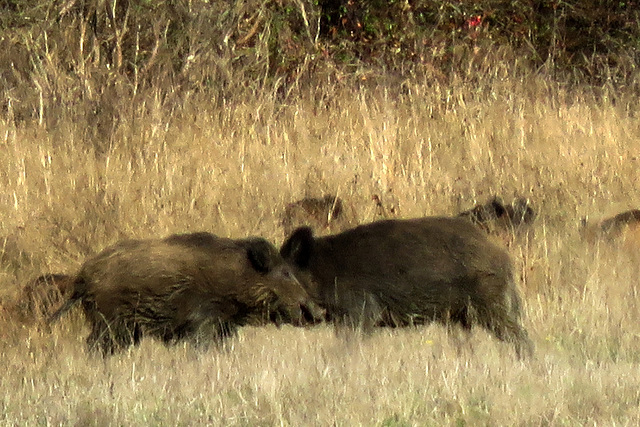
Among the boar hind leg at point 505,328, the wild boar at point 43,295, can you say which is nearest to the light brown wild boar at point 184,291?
the wild boar at point 43,295

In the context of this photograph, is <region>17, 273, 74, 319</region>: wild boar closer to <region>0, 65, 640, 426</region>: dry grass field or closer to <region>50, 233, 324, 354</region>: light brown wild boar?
<region>0, 65, 640, 426</region>: dry grass field

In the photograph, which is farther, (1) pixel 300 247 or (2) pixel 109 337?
(1) pixel 300 247

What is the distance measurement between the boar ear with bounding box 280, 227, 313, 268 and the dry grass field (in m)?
0.44

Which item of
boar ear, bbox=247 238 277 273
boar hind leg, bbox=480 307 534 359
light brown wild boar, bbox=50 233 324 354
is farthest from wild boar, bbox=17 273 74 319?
boar hind leg, bbox=480 307 534 359

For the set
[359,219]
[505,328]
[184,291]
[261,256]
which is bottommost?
[359,219]

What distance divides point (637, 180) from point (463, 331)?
3732 mm

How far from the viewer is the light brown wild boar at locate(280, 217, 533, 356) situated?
6.09m

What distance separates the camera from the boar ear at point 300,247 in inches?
246

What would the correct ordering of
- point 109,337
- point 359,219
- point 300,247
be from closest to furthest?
1. point 109,337
2. point 300,247
3. point 359,219

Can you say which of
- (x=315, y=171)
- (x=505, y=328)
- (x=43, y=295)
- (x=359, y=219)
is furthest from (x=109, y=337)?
(x=315, y=171)

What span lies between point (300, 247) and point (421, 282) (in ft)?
2.34

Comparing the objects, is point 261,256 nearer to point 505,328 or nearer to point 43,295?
point 505,328

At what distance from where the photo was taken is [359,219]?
329 inches

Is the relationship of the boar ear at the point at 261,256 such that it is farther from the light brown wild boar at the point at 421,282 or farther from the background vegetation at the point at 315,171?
the background vegetation at the point at 315,171
